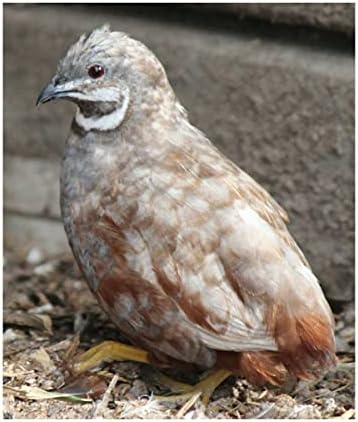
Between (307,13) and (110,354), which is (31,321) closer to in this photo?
(110,354)

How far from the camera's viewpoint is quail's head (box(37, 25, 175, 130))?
4016mm

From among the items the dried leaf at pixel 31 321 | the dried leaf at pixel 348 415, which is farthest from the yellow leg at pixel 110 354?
the dried leaf at pixel 348 415

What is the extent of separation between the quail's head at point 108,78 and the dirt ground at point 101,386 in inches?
32.6

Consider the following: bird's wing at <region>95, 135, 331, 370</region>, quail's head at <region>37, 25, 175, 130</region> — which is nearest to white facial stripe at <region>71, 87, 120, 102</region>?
quail's head at <region>37, 25, 175, 130</region>

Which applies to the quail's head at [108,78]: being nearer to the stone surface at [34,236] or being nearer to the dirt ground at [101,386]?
the dirt ground at [101,386]

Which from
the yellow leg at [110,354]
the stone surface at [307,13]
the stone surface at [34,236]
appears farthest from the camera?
the stone surface at [34,236]

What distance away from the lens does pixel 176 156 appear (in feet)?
13.2

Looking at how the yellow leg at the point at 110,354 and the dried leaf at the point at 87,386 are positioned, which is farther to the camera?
the yellow leg at the point at 110,354

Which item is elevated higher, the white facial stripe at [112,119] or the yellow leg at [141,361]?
the white facial stripe at [112,119]

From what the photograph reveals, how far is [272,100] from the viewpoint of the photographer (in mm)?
4879

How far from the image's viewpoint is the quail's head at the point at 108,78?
158 inches

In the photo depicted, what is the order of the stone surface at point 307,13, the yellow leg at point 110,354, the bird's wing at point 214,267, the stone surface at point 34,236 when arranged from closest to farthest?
1. the bird's wing at point 214,267
2. the yellow leg at point 110,354
3. the stone surface at point 307,13
4. the stone surface at point 34,236

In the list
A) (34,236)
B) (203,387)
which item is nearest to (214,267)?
(203,387)

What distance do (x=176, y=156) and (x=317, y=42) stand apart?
1.08 meters
